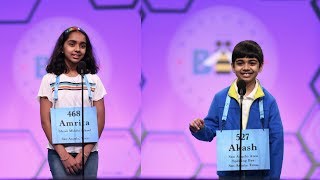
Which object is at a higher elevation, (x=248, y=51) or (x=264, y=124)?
(x=248, y=51)

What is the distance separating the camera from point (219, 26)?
433 centimetres

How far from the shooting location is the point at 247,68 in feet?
9.78

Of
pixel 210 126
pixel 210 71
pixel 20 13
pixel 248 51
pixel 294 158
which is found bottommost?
pixel 294 158

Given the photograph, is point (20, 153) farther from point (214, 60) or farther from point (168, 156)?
point (214, 60)

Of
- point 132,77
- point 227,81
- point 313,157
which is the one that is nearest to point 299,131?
point 313,157

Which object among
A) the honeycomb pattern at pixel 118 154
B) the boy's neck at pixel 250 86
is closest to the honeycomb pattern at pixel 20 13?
the honeycomb pattern at pixel 118 154

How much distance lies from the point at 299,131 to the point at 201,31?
105cm

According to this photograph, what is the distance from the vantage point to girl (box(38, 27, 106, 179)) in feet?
10.3

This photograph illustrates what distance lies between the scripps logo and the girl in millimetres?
1213

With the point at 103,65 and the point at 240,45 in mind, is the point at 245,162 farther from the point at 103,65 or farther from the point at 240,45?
the point at 103,65

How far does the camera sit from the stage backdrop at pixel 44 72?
426 cm

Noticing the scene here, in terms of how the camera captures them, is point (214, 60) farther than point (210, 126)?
Yes

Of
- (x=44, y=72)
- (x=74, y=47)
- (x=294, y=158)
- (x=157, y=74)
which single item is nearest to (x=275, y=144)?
(x=74, y=47)

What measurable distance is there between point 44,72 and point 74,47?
3.49 feet
